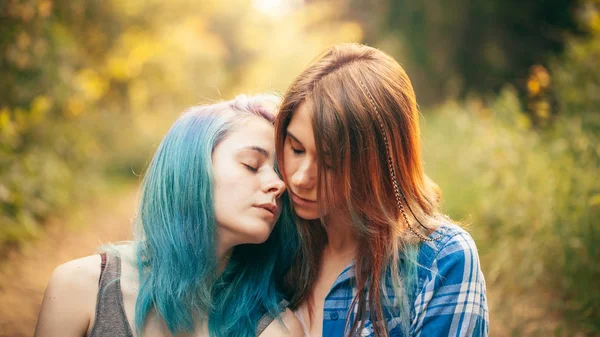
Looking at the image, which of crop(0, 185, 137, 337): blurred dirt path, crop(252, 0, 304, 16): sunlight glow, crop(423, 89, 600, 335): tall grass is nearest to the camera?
crop(423, 89, 600, 335): tall grass

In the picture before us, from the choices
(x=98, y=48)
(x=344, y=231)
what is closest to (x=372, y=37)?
(x=98, y=48)

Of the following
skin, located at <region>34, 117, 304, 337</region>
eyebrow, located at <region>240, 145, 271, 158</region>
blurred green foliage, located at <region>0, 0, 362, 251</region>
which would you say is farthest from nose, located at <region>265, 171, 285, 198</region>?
blurred green foliage, located at <region>0, 0, 362, 251</region>

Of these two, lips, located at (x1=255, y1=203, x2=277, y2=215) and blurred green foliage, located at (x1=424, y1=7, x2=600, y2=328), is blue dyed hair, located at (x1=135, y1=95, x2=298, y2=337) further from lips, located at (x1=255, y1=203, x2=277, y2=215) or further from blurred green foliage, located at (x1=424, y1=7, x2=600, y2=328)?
blurred green foliage, located at (x1=424, y1=7, x2=600, y2=328)

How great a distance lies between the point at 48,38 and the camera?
5.46m

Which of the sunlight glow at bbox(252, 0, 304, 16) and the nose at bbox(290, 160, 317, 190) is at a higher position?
the sunlight glow at bbox(252, 0, 304, 16)

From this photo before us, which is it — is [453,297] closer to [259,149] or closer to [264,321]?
→ [264,321]

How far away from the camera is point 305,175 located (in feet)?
6.73

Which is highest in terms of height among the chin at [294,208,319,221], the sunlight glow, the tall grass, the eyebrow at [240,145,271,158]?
the sunlight glow

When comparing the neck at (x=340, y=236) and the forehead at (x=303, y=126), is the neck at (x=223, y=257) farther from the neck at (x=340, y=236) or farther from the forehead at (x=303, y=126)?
the forehead at (x=303, y=126)

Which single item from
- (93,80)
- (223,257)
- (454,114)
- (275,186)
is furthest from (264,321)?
(93,80)

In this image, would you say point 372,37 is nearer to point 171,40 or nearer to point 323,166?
point 171,40

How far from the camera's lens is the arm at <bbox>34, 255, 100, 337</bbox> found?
6.36ft

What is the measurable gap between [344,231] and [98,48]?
720cm

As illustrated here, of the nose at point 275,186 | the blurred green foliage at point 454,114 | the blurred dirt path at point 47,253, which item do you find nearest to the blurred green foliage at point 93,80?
the blurred green foliage at point 454,114
